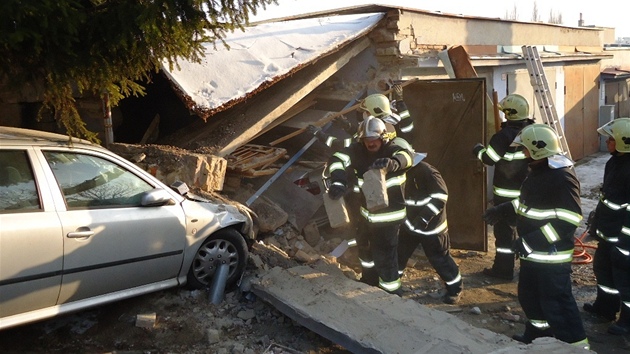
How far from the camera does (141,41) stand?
481 cm

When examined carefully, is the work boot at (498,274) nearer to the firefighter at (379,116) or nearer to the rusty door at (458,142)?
the rusty door at (458,142)

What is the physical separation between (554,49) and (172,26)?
13322 millimetres

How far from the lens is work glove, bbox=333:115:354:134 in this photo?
7.82m

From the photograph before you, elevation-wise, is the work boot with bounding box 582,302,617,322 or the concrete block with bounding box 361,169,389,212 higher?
the concrete block with bounding box 361,169,389,212

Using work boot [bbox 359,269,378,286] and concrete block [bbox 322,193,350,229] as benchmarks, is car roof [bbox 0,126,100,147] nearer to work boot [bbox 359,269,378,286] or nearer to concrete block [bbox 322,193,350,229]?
concrete block [bbox 322,193,350,229]

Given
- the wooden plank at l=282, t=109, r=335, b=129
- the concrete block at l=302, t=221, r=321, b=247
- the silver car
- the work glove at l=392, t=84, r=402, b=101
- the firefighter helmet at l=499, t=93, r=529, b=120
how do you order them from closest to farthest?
the silver car, the firefighter helmet at l=499, t=93, r=529, b=120, the concrete block at l=302, t=221, r=321, b=247, the work glove at l=392, t=84, r=402, b=101, the wooden plank at l=282, t=109, r=335, b=129

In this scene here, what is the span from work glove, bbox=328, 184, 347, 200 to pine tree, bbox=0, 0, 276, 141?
186cm

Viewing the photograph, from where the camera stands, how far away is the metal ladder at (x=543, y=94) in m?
10.9

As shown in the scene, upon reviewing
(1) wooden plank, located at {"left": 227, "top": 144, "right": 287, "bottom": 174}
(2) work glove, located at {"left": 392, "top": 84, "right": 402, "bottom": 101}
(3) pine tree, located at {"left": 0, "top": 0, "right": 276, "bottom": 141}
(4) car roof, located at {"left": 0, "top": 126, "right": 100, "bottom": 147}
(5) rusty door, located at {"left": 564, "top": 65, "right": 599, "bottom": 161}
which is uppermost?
(3) pine tree, located at {"left": 0, "top": 0, "right": 276, "bottom": 141}

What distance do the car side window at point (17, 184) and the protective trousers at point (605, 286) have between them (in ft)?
17.0

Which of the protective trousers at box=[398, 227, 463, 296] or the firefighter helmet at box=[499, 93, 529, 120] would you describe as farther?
the firefighter helmet at box=[499, 93, 529, 120]

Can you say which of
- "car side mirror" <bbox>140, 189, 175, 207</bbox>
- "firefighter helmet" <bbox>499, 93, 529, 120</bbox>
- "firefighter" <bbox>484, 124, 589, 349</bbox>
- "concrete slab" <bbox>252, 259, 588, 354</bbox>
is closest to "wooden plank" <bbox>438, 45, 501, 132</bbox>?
"firefighter helmet" <bbox>499, 93, 529, 120</bbox>

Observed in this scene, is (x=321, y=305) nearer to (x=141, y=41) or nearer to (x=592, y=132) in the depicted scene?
(x=141, y=41)

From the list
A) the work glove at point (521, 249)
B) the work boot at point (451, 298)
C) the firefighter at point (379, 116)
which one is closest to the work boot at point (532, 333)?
the work glove at point (521, 249)
